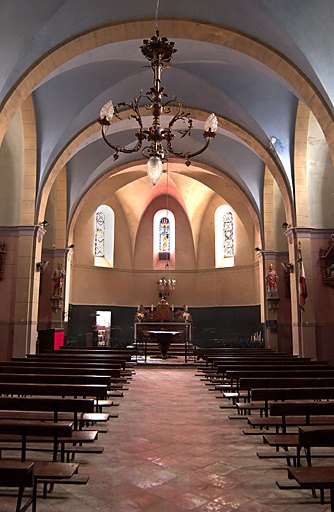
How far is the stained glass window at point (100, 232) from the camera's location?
2325 cm

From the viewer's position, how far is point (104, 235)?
77.3ft

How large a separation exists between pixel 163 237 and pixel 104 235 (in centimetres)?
338

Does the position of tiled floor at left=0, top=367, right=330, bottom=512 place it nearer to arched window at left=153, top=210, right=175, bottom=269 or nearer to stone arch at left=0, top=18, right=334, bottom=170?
stone arch at left=0, top=18, right=334, bottom=170

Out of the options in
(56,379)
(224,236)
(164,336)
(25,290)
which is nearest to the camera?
(56,379)

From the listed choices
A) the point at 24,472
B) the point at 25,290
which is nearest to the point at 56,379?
the point at 24,472

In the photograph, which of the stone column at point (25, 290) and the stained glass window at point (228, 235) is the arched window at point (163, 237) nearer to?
the stained glass window at point (228, 235)

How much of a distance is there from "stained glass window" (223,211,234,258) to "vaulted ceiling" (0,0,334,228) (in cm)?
782

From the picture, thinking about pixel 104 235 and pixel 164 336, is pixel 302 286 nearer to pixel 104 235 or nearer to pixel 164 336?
pixel 164 336

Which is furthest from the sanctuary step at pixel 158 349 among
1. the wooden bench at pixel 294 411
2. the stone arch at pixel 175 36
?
the wooden bench at pixel 294 411

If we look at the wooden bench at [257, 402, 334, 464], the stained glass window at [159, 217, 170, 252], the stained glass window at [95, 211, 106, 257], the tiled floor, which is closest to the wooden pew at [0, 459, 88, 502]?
the tiled floor

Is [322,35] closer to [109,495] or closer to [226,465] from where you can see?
[226,465]

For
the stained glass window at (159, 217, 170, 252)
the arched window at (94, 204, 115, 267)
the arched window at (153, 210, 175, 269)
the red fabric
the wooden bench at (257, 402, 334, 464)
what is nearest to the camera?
the wooden bench at (257, 402, 334, 464)

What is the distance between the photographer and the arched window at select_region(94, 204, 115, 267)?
76.2 feet

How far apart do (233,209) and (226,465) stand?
18.2 m
